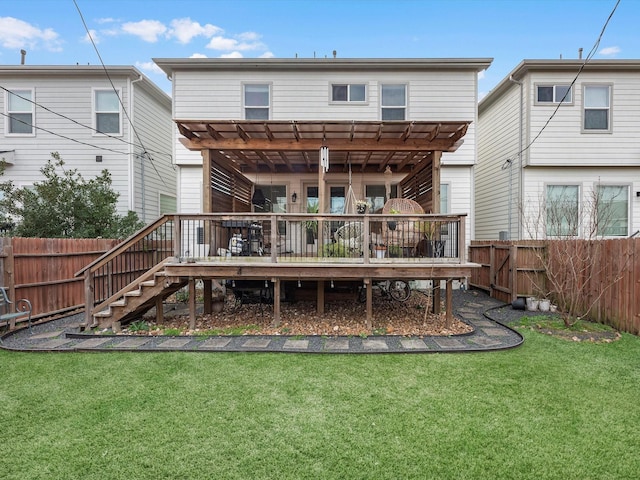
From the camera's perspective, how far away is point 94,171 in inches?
390

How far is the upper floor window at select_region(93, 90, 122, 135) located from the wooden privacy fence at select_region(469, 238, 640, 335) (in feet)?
37.8

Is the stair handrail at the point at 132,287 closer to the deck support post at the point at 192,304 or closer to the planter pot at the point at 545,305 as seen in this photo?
the deck support post at the point at 192,304

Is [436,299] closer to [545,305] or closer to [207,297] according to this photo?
[545,305]

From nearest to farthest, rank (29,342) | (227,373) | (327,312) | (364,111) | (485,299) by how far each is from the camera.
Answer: (227,373) < (29,342) < (327,312) < (485,299) < (364,111)

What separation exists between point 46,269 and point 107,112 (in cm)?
576

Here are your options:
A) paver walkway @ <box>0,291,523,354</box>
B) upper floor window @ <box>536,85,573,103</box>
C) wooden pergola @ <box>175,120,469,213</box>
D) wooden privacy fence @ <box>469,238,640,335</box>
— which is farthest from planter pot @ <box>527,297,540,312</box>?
upper floor window @ <box>536,85,573,103</box>

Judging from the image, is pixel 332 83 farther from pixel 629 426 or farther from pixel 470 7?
pixel 629 426

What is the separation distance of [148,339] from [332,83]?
8.10m

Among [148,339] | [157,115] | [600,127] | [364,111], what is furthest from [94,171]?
[600,127]

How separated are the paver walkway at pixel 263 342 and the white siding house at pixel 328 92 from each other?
5.48m

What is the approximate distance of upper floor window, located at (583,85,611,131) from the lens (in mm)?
9406

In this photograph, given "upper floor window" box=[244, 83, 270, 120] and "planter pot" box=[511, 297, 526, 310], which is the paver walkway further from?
"upper floor window" box=[244, 83, 270, 120]

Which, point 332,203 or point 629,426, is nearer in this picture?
point 629,426

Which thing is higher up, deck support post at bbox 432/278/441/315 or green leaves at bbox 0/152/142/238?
green leaves at bbox 0/152/142/238
